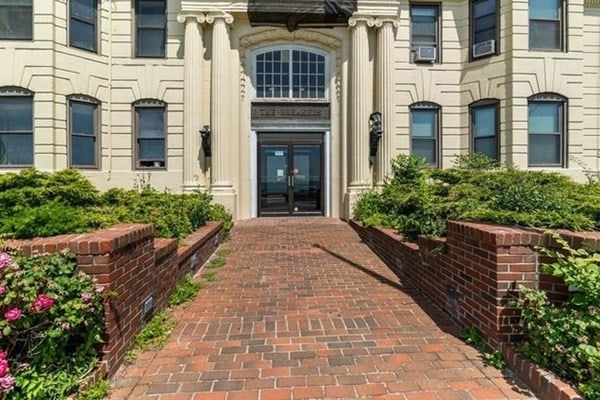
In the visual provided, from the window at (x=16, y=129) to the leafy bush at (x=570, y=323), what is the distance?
1191cm

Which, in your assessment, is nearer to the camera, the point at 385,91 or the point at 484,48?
the point at 385,91

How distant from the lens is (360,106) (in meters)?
11.5

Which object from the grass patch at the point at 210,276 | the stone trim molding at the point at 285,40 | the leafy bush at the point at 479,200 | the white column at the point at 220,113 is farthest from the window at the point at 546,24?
the grass patch at the point at 210,276

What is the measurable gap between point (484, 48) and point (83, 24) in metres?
A: 11.9

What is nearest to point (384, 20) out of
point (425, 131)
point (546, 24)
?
point (425, 131)

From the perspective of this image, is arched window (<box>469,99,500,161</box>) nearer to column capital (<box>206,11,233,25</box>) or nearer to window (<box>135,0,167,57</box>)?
column capital (<box>206,11,233,25</box>)

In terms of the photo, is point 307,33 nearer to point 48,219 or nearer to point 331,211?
point 331,211

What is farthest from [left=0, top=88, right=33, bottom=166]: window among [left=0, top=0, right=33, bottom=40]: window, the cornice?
the cornice

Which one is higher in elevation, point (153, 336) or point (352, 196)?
point (352, 196)

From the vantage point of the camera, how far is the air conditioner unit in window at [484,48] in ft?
38.0

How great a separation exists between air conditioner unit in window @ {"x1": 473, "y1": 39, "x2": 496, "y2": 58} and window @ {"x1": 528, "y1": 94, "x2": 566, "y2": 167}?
199cm

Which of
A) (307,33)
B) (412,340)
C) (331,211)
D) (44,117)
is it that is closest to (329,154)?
(331,211)

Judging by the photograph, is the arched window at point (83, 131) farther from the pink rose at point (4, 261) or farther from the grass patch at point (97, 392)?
the grass patch at point (97, 392)

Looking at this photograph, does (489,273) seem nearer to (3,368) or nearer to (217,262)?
(3,368)
